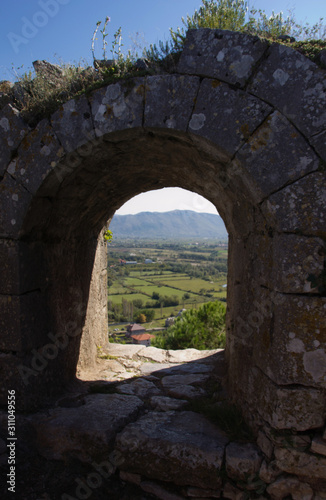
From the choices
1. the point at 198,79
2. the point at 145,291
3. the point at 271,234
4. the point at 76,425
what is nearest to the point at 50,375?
the point at 76,425

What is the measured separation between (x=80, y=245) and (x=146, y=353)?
2.39 m

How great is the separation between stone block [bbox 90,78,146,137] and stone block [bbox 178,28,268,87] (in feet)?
1.44

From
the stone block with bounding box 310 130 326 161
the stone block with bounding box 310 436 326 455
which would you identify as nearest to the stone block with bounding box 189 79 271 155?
the stone block with bounding box 310 130 326 161

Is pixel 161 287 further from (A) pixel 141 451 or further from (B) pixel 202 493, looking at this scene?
(B) pixel 202 493

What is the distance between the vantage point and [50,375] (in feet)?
12.6

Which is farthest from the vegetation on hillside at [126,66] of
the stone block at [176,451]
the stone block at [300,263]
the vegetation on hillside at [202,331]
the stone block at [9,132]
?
the vegetation on hillside at [202,331]

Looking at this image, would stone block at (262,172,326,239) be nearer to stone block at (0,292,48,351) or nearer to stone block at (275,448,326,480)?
stone block at (275,448,326,480)

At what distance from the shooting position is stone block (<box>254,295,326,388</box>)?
258cm

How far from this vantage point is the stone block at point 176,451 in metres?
2.88

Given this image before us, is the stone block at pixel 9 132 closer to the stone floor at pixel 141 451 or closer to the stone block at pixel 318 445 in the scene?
the stone floor at pixel 141 451

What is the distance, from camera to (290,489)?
2.65 meters

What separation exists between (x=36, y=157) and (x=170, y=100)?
1411 millimetres

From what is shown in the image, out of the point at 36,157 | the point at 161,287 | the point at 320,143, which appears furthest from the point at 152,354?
the point at 161,287

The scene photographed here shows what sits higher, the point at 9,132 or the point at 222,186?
the point at 9,132
